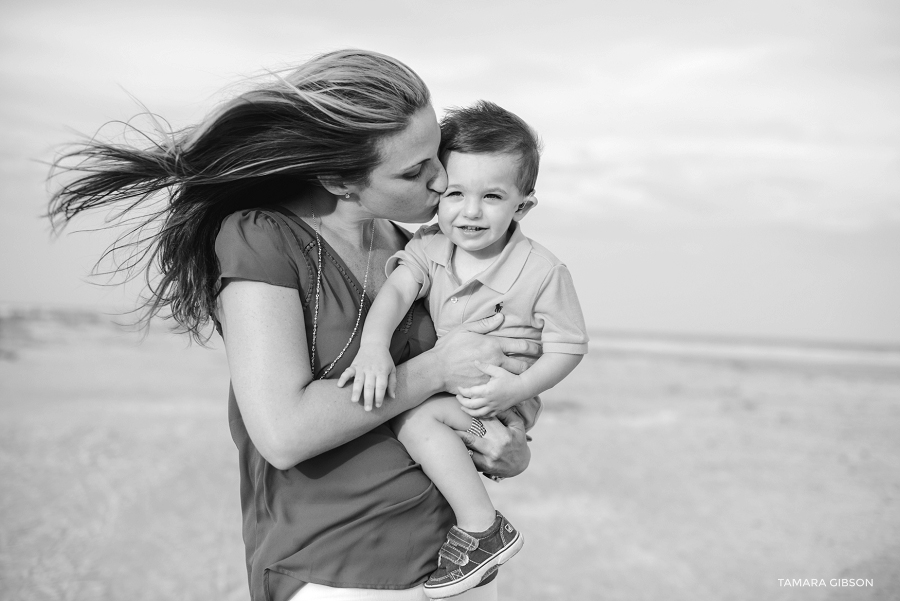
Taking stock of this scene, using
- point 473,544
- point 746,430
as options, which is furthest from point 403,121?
point 746,430

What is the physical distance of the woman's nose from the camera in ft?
7.58

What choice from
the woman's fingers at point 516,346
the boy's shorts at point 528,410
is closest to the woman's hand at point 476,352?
the woman's fingers at point 516,346

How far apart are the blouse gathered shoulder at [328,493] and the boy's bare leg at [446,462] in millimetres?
38

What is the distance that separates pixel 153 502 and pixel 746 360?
21696mm

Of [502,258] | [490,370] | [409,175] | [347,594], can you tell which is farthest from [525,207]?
[347,594]

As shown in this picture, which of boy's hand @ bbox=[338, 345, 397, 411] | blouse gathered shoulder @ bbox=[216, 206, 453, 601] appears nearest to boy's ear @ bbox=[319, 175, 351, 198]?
blouse gathered shoulder @ bbox=[216, 206, 453, 601]

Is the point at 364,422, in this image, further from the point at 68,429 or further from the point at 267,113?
the point at 68,429

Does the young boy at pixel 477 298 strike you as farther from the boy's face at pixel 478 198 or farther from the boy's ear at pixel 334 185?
the boy's ear at pixel 334 185

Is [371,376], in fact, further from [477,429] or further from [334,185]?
[334,185]

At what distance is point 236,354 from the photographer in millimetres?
1923

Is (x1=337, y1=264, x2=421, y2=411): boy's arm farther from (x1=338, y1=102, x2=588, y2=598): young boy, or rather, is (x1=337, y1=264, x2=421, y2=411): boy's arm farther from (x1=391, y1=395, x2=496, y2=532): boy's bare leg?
(x1=391, y1=395, x2=496, y2=532): boy's bare leg

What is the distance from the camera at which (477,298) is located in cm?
238

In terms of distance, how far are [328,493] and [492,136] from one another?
3.75ft

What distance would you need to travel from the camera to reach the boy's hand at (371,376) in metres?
1.95
